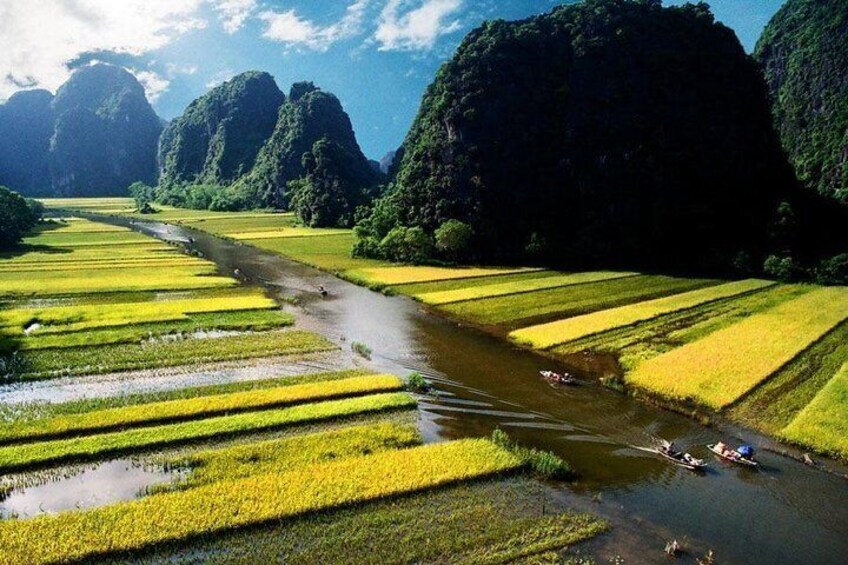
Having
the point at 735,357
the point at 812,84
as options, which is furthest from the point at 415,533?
the point at 812,84

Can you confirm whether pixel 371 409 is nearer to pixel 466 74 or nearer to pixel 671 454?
pixel 671 454

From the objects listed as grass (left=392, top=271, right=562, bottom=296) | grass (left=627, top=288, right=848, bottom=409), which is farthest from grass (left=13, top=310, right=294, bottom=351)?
grass (left=627, top=288, right=848, bottom=409)

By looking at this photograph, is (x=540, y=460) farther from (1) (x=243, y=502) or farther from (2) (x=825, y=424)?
(2) (x=825, y=424)

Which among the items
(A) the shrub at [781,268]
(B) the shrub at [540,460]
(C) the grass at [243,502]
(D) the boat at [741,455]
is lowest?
(C) the grass at [243,502]

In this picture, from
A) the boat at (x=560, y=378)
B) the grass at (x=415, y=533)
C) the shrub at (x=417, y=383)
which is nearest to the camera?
the grass at (x=415, y=533)

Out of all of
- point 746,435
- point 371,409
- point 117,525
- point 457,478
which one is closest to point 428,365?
point 371,409

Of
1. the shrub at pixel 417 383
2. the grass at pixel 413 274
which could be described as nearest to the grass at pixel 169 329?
the shrub at pixel 417 383

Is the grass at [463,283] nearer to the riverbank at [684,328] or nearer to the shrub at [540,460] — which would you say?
the riverbank at [684,328]
